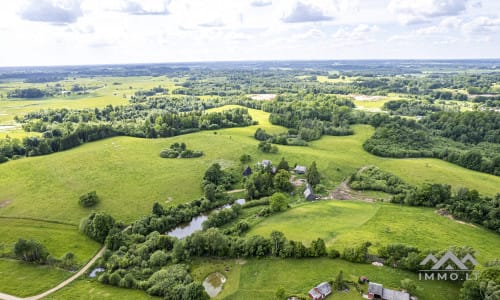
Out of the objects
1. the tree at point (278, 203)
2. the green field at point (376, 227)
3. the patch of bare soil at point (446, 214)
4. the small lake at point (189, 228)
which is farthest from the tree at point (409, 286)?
the small lake at point (189, 228)

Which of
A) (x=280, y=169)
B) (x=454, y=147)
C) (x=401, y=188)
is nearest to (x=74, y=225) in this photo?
(x=280, y=169)

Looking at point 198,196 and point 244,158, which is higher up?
point 244,158

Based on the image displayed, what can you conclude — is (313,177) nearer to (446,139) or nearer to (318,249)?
(318,249)

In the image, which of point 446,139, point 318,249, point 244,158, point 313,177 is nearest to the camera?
point 318,249

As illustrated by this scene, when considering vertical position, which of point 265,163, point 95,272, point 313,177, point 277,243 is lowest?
point 95,272

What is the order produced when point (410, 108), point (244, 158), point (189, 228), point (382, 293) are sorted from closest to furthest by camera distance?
point (382, 293), point (189, 228), point (244, 158), point (410, 108)

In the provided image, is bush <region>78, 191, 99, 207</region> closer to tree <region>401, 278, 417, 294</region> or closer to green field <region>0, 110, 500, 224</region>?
green field <region>0, 110, 500, 224</region>

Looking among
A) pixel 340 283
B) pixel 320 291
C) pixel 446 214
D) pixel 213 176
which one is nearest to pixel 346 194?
pixel 446 214
